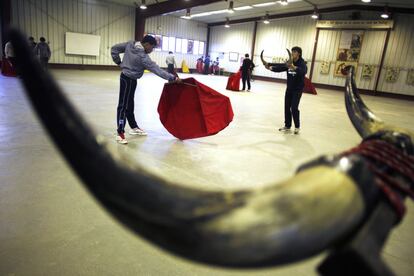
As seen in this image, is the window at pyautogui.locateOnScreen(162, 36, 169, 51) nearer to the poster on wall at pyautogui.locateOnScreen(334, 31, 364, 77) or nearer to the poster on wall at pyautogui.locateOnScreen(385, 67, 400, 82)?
the poster on wall at pyautogui.locateOnScreen(334, 31, 364, 77)

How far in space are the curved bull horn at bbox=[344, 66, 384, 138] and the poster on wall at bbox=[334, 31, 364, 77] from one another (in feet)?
70.0

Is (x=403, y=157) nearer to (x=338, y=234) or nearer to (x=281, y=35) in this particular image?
(x=338, y=234)

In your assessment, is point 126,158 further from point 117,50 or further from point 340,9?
point 340,9

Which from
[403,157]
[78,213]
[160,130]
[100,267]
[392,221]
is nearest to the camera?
[392,221]

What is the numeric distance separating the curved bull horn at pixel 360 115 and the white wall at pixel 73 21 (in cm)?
1994

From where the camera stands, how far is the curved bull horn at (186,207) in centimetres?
42

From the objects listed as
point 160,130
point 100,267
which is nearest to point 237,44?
point 160,130

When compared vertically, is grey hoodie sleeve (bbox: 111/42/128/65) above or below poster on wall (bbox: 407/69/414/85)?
below

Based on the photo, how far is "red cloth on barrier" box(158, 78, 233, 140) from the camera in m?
5.35

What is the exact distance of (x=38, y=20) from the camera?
18.6 m

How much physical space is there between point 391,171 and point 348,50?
74.6ft

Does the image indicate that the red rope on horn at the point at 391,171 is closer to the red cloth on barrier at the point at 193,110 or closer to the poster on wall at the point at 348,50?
the red cloth on barrier at the point at 193,110

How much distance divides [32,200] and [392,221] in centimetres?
322

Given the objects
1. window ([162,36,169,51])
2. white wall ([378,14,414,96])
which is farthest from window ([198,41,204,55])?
white wall ([378,14,414,96])
